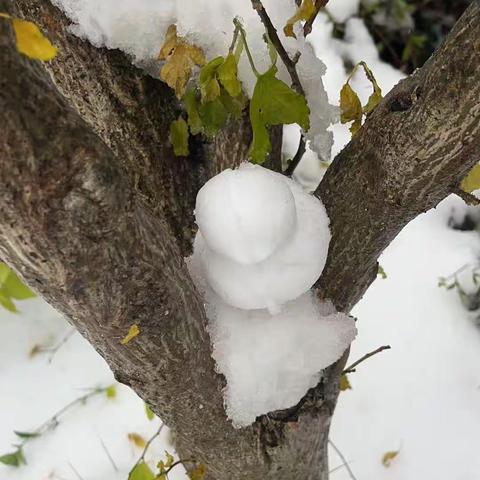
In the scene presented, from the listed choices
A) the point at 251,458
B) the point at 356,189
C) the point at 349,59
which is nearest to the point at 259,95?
the point at 356,189

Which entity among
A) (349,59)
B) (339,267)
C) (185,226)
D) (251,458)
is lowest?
(251,458)

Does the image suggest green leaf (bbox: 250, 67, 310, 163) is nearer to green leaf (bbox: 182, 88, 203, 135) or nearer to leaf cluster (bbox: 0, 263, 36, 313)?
green leaf (bbox: 182, 88, 203, 135)

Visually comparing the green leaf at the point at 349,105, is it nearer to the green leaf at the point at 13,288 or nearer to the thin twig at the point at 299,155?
the thin twig at the point at 299,155

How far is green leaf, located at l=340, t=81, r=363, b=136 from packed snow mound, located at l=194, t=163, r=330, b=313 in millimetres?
107

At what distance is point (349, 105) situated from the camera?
69cm

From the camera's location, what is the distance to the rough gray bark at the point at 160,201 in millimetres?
399

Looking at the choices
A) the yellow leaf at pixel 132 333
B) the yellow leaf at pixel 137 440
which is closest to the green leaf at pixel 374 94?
the yellow leaf at pixel 132 333

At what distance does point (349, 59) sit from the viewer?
181 cm

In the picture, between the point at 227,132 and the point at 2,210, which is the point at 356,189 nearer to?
the point at 227,132

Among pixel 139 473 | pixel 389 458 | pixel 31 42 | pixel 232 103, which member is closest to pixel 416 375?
pixel 389 458

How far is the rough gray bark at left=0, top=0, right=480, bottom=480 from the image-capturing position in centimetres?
40

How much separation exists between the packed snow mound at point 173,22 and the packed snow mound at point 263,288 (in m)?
0.14

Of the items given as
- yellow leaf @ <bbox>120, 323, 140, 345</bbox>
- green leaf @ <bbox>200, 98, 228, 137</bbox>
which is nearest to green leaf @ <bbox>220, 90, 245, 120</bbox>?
green leaf @ <bbox>200, 98, 228, 137</bbox>

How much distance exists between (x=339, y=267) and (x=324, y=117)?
17 centimetres
